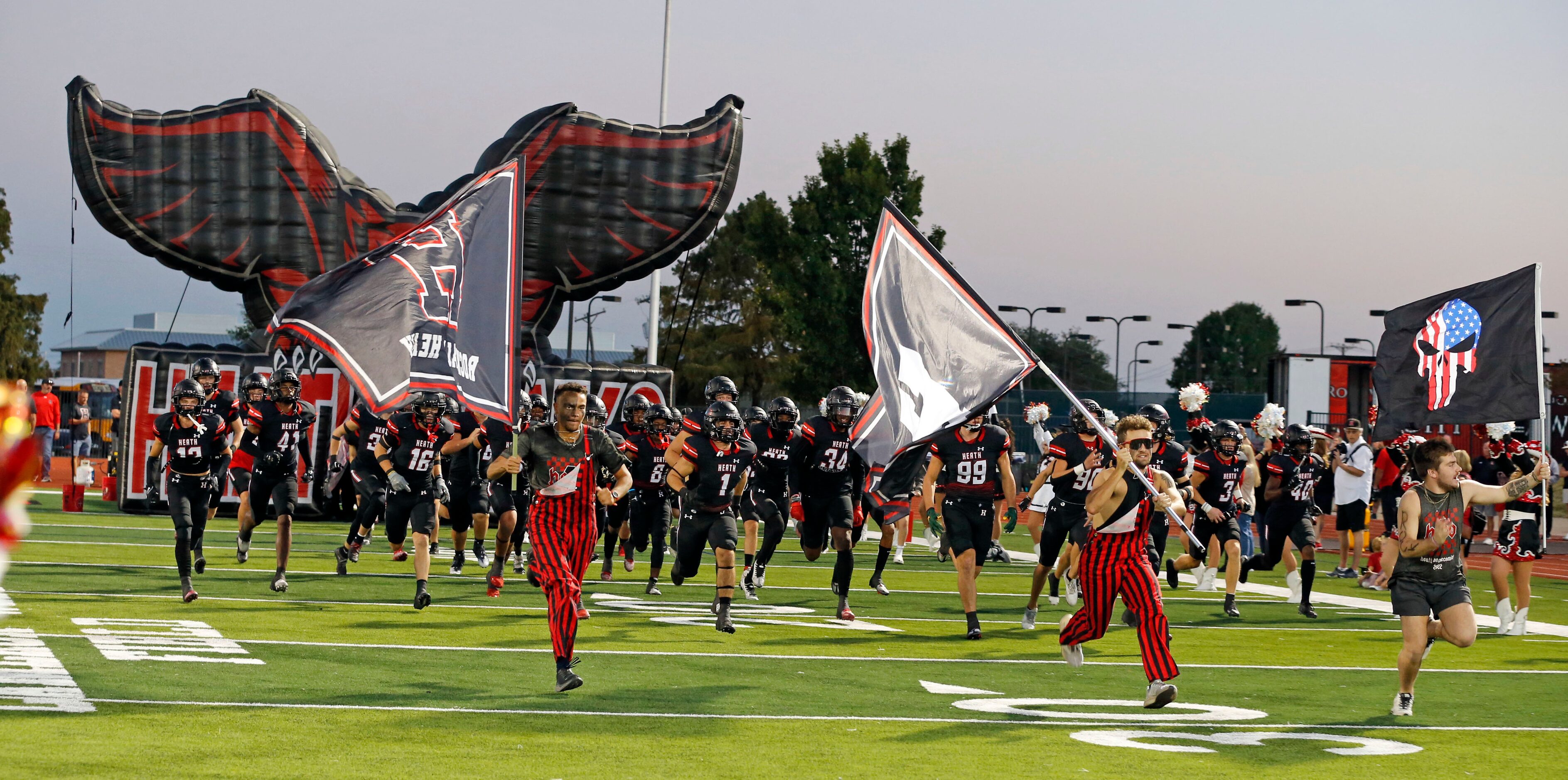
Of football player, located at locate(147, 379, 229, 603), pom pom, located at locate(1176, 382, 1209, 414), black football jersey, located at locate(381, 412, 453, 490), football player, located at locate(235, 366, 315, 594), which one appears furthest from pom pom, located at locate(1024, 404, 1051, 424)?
football player, located at locate(147, 379, 229, 603)

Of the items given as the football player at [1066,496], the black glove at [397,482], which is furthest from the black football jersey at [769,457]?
the black glove at [397,482]

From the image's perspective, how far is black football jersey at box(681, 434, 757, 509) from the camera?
1330cm

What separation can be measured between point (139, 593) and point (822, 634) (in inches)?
243

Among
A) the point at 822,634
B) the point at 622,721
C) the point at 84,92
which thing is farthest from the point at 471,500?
the point at 84,92

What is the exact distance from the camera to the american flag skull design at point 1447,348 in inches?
517

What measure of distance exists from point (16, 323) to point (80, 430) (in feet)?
114

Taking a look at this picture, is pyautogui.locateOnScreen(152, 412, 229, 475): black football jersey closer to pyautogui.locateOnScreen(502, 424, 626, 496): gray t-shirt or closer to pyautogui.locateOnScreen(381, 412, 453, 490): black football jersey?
pyautogui.locateOnScreen(381, 412, 453, 490): black football jersey

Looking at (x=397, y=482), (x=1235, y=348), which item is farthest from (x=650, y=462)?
(x=1235, y=348)

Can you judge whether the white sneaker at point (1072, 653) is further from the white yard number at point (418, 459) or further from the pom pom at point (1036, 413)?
the pom pom at point (1036, 413)

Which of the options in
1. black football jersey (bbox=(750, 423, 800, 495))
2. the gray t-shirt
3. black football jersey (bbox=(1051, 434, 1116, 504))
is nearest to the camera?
the gray t-shirt

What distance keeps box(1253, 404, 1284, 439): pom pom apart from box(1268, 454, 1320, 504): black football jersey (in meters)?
1.91

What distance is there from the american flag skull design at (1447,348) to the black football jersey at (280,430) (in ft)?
35.3

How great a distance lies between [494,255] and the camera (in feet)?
36.9

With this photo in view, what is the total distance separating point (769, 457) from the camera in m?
15.5
